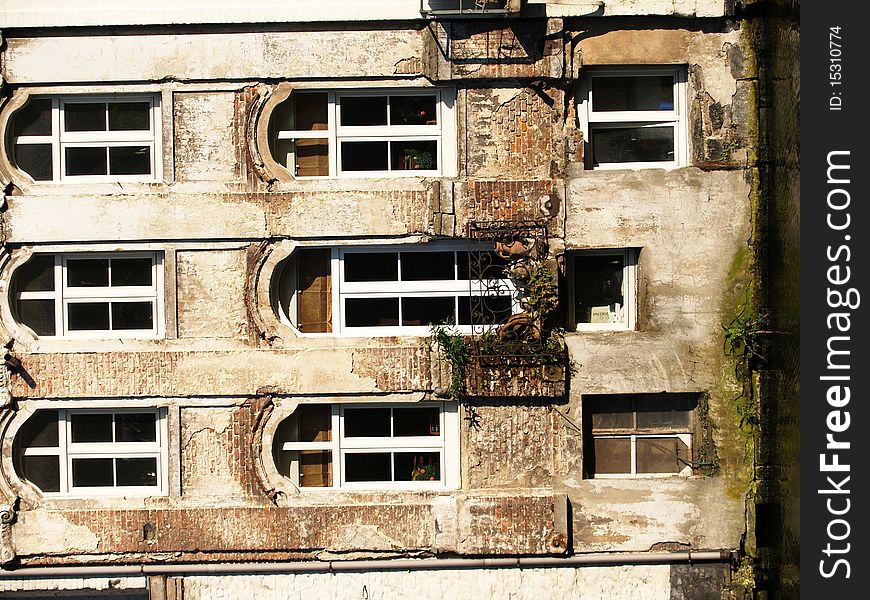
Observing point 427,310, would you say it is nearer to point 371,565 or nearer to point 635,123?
point 371,565

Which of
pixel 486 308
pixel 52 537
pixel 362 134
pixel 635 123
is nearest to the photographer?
pixel 52 537

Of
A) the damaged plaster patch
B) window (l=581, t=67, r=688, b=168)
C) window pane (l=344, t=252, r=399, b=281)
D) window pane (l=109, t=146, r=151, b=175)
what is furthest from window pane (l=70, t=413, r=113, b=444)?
window (l=581, t=67, r=688, b=168)

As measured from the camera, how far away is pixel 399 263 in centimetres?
970

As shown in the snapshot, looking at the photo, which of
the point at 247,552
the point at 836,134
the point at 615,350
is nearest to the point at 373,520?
the point at 247,552

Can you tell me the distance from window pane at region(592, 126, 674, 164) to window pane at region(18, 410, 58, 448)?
8278 millimetres

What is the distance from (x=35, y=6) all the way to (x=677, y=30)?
8506 millimetres

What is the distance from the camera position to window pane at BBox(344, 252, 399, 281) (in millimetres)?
9750

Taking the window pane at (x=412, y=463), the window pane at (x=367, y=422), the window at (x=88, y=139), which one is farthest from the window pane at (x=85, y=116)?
the window pane at (x=412, y=463)

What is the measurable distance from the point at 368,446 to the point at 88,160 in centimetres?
548

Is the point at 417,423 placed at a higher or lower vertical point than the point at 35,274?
lower

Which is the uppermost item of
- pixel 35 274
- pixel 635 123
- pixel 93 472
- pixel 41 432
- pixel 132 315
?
pixel 635 123

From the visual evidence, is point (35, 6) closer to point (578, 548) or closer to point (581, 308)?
point (581, 308)

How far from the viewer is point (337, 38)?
9.30 m

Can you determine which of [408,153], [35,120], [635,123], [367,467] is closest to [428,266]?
[408,153]
